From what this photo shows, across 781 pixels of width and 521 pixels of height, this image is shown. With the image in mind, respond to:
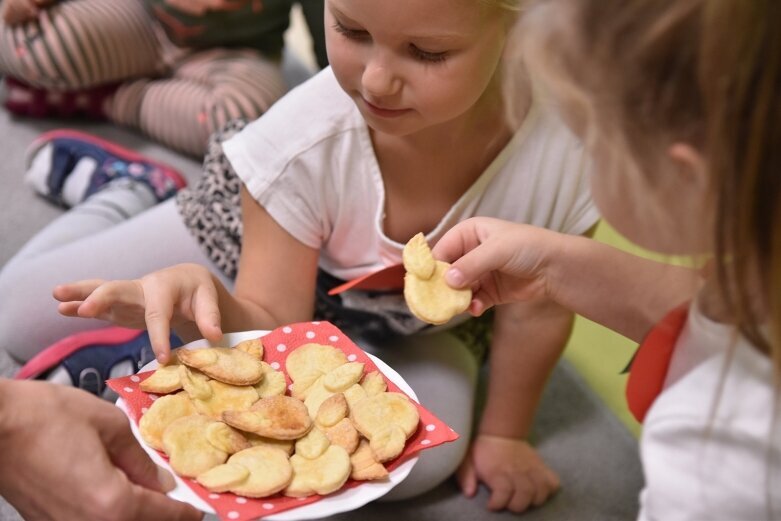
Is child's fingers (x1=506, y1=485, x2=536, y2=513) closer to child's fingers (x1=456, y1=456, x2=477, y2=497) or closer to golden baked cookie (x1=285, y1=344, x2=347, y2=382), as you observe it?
child's fingers (x1=456, y1=456, x2=477, y2=497)

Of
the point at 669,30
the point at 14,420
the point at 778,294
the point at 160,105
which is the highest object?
the point at 669,30

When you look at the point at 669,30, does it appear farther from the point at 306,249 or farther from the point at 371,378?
the point at 306,249

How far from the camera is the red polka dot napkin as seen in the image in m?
0.61

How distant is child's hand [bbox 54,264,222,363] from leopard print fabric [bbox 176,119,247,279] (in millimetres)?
238

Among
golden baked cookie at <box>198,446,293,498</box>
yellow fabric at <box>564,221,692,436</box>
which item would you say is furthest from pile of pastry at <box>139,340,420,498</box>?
yellow fabric at <box>564,221,692,436</box>

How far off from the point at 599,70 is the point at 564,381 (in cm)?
78

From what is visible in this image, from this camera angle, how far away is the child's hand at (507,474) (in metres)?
0.98

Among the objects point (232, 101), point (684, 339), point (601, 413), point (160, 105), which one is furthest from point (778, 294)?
point (160, 105)

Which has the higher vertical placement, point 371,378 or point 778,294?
point 778,294

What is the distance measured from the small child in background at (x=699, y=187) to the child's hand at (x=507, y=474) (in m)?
0.43

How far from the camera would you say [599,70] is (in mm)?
469

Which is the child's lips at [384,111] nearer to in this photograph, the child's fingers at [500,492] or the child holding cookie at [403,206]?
the child holding cookie at [403,206]

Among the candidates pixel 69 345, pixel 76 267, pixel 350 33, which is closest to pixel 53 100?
pixel 76 267

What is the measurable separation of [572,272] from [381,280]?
0.63 ft
